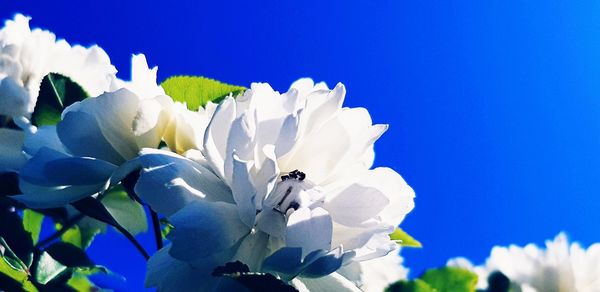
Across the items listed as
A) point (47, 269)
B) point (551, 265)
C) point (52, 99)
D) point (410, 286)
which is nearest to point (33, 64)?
point (52, 99)

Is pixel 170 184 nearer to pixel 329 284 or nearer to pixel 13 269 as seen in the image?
pixel 329 284

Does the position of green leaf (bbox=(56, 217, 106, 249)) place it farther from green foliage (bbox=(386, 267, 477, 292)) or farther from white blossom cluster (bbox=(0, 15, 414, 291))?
green foliage (bbox=(386, 267, 477, 292))

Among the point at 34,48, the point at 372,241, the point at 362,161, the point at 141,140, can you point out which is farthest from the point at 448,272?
the point at 34,48

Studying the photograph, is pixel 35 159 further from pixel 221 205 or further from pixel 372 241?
pixel 372 241

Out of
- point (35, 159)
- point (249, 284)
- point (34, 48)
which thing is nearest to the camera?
point (249, 284)

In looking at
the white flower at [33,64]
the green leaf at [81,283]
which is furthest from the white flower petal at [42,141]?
the green leaf at [81,283]

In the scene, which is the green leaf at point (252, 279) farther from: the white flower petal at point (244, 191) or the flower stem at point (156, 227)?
the flower stem at point (156, 227)
